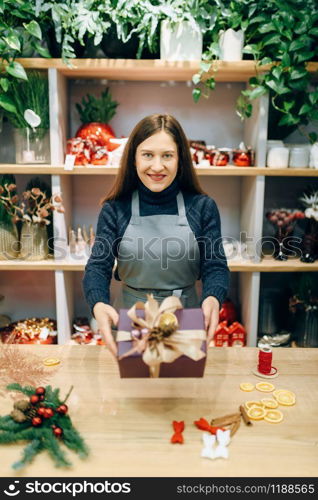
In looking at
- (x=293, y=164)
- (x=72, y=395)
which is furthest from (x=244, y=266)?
(x=72, y=395)

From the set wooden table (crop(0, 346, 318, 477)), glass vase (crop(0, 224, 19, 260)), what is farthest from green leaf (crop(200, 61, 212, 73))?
wooden table (crop(0, 346, 318, 477))

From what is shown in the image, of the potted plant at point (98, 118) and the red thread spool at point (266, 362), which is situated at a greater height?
the potted plant at point (98, 118)

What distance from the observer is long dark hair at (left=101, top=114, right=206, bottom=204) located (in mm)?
1550

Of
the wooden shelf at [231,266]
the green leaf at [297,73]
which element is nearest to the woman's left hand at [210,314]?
the wooden shelf at [231,266]

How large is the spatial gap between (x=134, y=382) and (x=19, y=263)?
1.36 m

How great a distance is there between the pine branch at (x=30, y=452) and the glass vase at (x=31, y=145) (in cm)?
168

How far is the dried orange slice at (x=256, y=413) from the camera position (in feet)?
3.65

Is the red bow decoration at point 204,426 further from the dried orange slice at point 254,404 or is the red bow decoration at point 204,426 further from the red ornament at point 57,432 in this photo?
the red ornament at point 57,432

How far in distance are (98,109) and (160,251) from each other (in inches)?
44.8

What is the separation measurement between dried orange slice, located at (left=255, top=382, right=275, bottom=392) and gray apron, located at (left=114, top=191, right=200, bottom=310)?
559 millimetres

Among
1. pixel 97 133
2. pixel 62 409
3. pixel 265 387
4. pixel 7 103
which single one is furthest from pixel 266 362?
pixel 7 103

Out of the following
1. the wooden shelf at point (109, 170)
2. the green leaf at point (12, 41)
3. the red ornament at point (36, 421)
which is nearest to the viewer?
the red ornament at point (36, 421)

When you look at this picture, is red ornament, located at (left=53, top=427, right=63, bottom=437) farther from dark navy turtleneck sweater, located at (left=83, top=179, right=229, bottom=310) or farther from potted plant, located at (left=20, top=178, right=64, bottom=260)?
potted plant, located at (left=20, top=178, right=64, bottom=260)

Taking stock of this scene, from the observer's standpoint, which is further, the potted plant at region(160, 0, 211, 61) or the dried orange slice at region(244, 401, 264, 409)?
the potted plant at region(160, 0, 211, 61)
